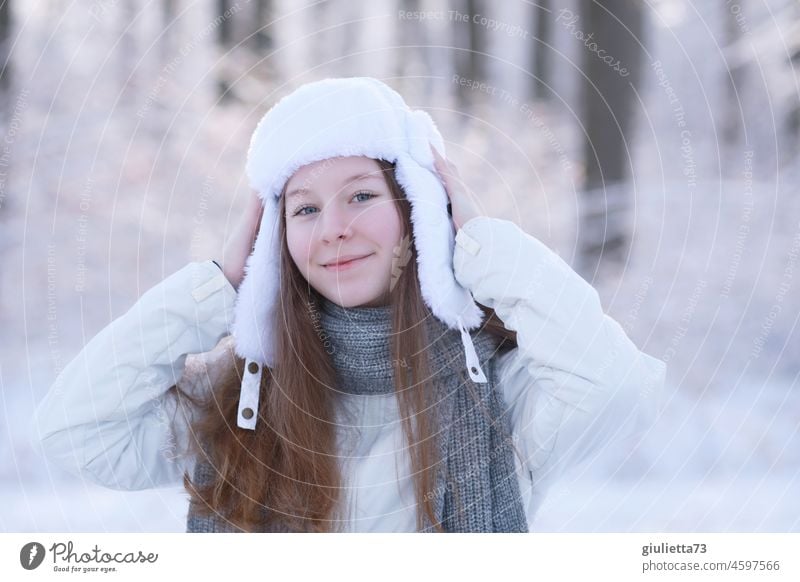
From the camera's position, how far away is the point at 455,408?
933mm

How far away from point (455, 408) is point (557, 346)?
0.45ft

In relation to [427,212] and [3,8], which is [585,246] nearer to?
[427,212]

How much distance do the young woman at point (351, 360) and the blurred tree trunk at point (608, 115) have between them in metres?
0.29

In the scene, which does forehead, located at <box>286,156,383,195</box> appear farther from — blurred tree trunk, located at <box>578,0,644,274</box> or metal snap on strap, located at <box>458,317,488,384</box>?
blurred tree trunk, located at <box>578,0,644,274</box>

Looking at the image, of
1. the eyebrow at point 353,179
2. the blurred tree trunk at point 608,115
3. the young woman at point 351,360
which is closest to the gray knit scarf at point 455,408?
the young woman at point 351,360

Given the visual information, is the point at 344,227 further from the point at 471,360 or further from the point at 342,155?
the point at 471,360

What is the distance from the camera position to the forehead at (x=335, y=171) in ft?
2.96

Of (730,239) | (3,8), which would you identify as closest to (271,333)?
(3,8)

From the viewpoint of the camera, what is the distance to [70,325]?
3.88 ft
